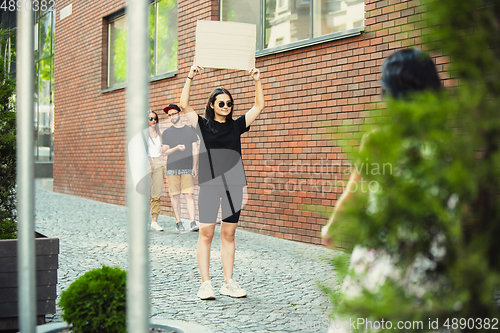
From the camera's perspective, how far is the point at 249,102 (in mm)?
8047

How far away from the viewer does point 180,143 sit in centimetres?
804

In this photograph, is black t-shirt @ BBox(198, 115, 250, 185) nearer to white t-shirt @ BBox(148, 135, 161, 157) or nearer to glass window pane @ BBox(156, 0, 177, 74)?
white t-shirt @ BBox(148, 135, 161, 157)

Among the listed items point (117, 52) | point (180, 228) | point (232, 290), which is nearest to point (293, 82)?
point (180, 228)

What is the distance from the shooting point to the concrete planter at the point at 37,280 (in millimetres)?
3389

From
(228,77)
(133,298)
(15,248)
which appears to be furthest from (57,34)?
(133,298)

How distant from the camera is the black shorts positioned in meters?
4.36

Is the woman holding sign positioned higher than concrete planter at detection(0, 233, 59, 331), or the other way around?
the woman holding sign

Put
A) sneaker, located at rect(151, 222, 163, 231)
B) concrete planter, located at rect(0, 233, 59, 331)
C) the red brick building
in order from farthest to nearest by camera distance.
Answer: sneaker, located at rect(151, 222, 163, 231) < the red brick building < concrete planter, located at rect(0, 233, 59, 331)

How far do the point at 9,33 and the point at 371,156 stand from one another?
12.9 feet

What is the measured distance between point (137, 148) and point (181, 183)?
6.62m

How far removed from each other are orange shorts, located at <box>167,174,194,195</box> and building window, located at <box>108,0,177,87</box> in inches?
115

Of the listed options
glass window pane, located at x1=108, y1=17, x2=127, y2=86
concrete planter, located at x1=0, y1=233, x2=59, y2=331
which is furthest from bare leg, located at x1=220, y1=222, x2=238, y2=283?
glass window pane, located at x1=108, y1=17, x2=127, y2=86

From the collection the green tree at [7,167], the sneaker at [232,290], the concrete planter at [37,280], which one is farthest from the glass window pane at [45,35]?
the concrete planter at [37,280]

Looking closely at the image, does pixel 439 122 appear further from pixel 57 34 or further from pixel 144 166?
pixel 57 34
